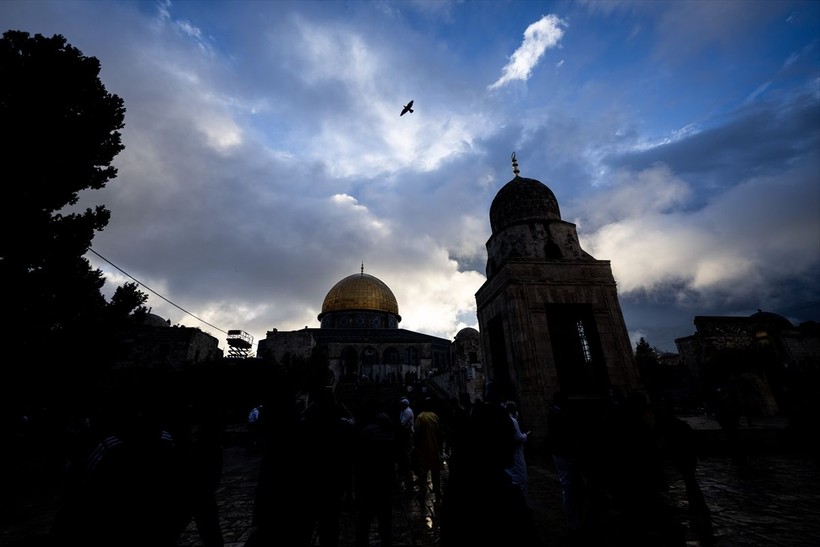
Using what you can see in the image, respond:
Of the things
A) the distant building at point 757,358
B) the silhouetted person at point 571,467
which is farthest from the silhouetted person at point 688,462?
the distant building at point 757,358

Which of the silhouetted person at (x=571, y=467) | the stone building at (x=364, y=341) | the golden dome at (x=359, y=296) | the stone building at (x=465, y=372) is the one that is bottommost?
the silhouetted person at (x=571, y=467)

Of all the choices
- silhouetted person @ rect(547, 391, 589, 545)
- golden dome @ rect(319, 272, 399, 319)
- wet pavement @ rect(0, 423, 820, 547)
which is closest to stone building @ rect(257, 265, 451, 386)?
golden dome @ rect(319, 272, 399, 319)

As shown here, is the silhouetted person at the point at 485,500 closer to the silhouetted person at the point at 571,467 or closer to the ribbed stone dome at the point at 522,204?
the silhouetted person at the point at 571,467

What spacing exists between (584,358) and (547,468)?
421 cm

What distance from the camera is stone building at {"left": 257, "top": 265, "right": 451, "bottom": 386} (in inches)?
1171

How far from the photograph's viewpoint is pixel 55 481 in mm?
8656

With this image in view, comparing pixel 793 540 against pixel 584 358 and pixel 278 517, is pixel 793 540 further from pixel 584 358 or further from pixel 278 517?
pixel 584 358

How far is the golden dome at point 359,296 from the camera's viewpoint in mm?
43406

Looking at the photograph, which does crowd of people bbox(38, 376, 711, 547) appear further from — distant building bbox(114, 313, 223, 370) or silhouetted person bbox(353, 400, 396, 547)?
distant building bbox(114, 313, 223, 370)

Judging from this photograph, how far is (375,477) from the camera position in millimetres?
4074

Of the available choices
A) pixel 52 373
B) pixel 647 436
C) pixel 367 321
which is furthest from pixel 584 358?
pixel 367 321

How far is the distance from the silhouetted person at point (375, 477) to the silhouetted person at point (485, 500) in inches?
88.2

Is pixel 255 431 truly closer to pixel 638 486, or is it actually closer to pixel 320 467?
pixel 320 467

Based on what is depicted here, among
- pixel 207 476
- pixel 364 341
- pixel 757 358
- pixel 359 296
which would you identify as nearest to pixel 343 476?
pixel 207 476
